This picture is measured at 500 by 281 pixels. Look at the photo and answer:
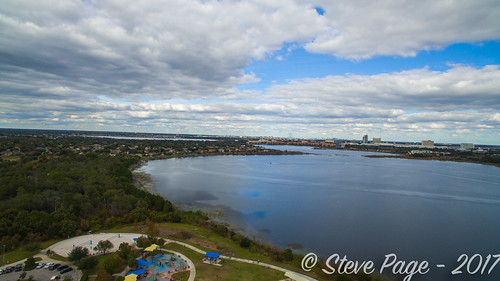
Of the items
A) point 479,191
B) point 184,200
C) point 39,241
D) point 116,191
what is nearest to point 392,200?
point 479,191

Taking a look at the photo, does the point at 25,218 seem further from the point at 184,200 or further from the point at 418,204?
the point at 418,204

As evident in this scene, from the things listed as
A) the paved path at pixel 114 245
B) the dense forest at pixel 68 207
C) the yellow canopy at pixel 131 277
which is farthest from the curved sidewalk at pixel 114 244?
the yellow canopy at pixel 131 277

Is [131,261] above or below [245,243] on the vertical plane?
above

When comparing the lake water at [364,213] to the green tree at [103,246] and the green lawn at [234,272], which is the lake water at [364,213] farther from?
the green tree at [103,246]

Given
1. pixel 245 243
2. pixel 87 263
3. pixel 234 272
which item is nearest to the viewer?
pixel 87 263

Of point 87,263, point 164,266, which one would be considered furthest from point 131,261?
point 87,263

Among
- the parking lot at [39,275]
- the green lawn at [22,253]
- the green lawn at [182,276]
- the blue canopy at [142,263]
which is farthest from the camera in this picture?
the green lawn at [22,253]

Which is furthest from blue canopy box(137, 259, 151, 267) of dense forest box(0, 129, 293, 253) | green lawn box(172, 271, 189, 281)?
dense forest box(0, 129, 293, 253)

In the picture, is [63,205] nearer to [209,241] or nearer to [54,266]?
[54,266]
